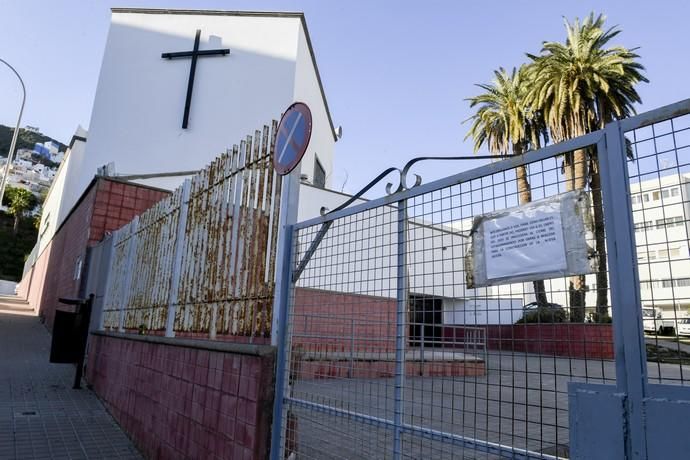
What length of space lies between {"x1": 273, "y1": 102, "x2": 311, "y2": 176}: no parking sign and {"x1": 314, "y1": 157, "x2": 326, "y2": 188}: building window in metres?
16.8

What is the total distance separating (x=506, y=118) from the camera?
2184 centimetres

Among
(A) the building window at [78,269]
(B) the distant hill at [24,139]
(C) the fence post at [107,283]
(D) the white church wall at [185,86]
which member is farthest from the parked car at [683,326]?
(B) the distant hill at [24,139]

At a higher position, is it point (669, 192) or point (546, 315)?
point (669, 192)

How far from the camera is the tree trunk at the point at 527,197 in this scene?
5.65 ft

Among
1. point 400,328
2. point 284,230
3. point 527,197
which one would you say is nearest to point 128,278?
point 284,230

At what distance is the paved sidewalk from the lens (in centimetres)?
457

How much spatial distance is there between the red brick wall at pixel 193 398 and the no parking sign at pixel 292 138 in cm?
131

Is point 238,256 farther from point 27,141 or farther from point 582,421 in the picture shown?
point 27,141

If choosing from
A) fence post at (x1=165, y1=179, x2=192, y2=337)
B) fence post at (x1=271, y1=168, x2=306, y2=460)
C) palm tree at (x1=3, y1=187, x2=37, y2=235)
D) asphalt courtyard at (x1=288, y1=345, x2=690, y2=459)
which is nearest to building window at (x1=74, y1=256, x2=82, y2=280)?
fence post at (x1=165, y1=179, x2=192, y2=337)

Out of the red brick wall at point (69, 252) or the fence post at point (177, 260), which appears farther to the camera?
the red brick wall at point (69, 252)

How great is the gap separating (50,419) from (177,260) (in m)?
2.56

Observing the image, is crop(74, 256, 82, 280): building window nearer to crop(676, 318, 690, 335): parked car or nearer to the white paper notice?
the white paper notice

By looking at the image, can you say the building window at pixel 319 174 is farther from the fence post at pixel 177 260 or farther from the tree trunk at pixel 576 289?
the tree trunk at pixel 576 289

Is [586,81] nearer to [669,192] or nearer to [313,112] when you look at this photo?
[313,112]
